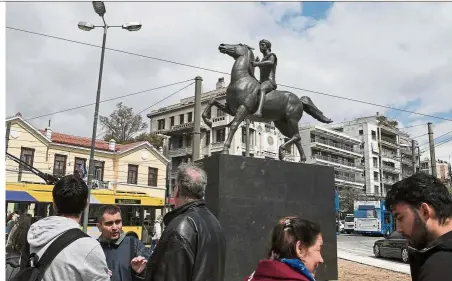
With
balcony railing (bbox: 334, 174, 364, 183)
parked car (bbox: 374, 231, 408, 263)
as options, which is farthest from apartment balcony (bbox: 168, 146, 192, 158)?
parked car (bbox: 374, 231, 408, 263)

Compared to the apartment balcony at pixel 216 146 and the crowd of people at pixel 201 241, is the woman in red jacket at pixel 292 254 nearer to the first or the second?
the crowd of people at pixel 201 241

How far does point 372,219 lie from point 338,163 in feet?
99.7

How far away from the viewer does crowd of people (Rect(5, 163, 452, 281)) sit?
206cm

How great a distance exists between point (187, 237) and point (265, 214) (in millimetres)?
5500

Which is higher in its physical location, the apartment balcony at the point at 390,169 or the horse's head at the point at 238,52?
the apartment balcony at the point at 390,169

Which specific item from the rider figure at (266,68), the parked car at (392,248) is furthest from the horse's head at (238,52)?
the parked car at (392,248)

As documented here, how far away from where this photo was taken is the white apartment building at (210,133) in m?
46.6

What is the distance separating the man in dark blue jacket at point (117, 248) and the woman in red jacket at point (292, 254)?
6.23 feet

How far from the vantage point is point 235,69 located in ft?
29.9

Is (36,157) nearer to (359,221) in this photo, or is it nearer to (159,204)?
(159,204)

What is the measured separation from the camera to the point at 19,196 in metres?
20.6

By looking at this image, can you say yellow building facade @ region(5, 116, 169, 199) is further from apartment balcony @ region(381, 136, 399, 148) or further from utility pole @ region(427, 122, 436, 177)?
apartment balcony @ region(381, 136, 399, 148)

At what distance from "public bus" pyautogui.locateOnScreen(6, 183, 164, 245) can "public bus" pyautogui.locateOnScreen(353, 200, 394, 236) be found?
21.1m

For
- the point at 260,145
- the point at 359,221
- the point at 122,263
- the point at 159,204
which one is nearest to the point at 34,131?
the point at 159,204
